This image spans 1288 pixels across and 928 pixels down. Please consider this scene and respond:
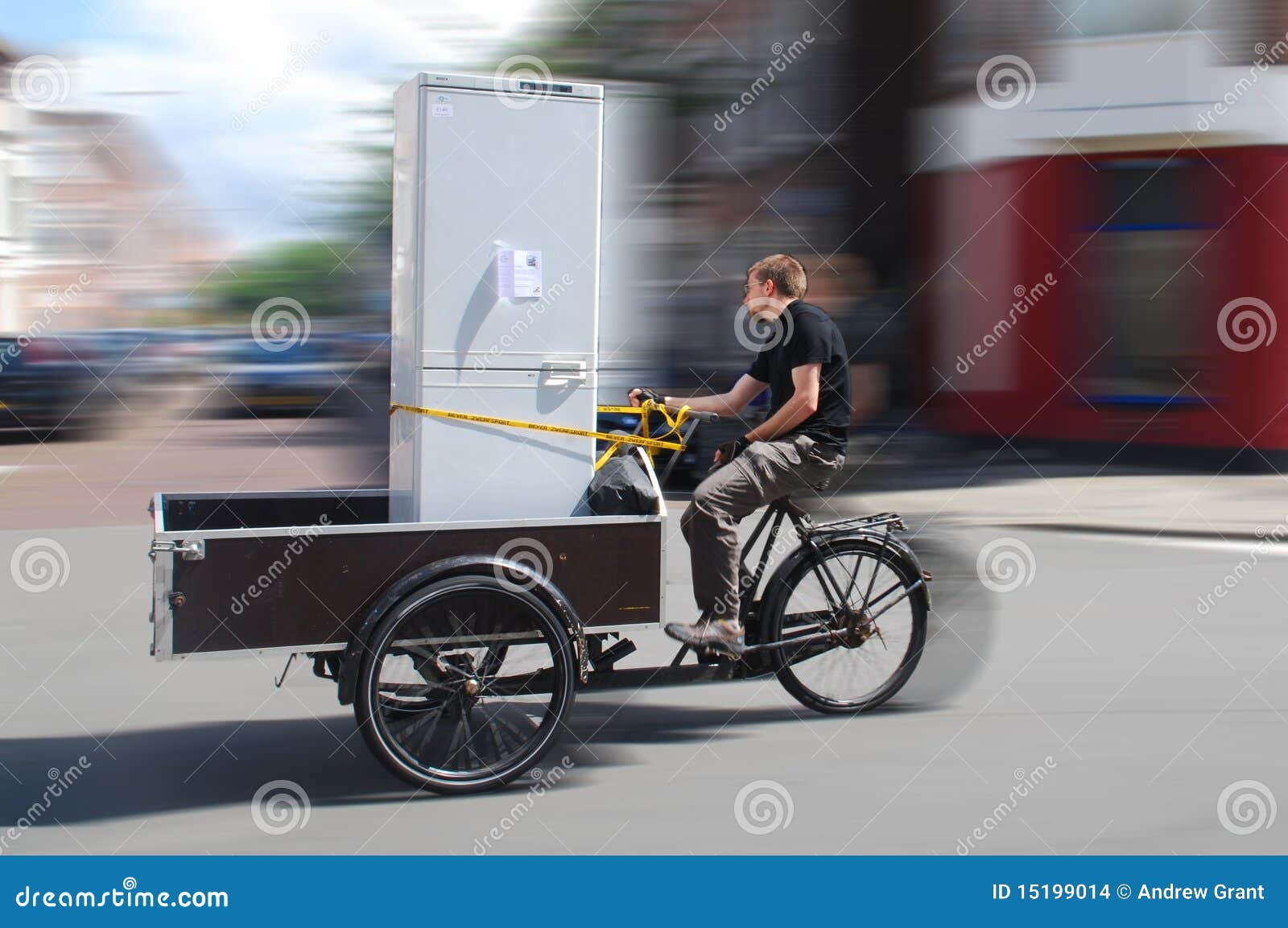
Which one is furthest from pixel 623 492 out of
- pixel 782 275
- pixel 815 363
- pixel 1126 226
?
pixel 1126 226

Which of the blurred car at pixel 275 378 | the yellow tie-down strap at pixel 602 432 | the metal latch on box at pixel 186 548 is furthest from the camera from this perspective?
the blurred car at pixel 275 378

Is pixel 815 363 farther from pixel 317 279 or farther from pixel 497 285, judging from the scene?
pixel 317 279

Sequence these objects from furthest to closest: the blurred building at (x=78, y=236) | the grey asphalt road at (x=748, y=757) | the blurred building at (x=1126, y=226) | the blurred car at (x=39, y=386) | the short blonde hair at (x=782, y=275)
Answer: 1. the blurred building at (x=78, y=236)
2. the blurred car at (x=39, y=386)
3. the blurred building at (x=1126, y=226)
4. the short blonde hair at (x=782, y=275)
5. the grey asphalt road at (x=748, y=757)

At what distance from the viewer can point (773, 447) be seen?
500 centimetres

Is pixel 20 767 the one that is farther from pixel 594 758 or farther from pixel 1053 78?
pixel 1053 78

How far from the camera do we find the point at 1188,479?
13.4 m

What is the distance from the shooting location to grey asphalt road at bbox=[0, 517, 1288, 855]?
166 inches

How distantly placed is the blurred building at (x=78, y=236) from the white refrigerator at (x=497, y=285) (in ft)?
48.2

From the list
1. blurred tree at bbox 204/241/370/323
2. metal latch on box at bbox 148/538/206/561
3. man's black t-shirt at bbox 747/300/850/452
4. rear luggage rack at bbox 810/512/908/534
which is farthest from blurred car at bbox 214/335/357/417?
metal latch on box at bbox 148/538/206/561

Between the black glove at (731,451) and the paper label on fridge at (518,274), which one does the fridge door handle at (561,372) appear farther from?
the black glove at (731,451)

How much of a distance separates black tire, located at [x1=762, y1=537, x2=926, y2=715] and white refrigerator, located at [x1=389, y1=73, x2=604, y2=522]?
1.04 m

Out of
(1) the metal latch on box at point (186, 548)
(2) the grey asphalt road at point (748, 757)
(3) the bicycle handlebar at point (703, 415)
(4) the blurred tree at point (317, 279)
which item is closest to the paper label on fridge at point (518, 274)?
(3) the bicycle handlebar at point (703, 415)

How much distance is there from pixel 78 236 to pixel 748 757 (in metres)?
20.1

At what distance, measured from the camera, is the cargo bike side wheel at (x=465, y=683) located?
14.3 ft
